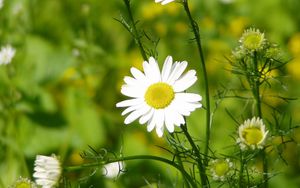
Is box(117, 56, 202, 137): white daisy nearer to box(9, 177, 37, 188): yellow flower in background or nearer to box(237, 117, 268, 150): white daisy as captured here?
box(237, 117, 268, 150): white daisy

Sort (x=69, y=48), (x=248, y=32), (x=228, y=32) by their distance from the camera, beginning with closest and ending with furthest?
(x=248, y=32), (x=69, y=48), (x=228, y=32)

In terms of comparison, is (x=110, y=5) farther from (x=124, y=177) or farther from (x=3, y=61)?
(x=124, y=177)

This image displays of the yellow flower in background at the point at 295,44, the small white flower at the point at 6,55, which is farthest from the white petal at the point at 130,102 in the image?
the yellow flower in background at the point at 295,44

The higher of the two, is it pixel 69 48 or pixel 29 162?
pixel 69 48

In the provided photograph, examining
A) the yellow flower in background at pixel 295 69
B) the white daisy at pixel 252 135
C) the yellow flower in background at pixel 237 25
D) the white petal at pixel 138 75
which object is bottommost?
the white daisy at pixel 252 135

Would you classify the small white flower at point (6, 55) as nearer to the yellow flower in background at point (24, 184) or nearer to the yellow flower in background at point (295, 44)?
the yellow flower in background at point (24, 184)

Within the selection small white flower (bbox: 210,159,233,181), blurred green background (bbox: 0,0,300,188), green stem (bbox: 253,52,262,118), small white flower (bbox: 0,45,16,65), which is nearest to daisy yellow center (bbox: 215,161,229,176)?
small white flower (bbox: 210,159,233,181)

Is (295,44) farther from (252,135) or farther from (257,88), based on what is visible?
(252,135)

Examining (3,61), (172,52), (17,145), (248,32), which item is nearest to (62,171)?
(248,32)
